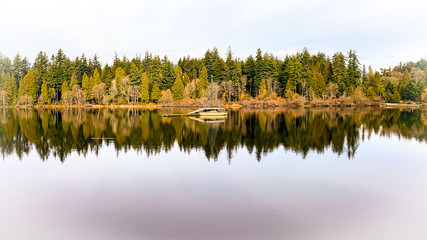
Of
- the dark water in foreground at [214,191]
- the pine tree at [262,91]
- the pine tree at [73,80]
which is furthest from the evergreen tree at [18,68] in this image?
the dark water in foreground at [214,191]

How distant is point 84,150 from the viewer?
62.2 feet

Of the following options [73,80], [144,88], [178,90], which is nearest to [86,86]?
[73,80]

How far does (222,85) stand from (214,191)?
233 ft

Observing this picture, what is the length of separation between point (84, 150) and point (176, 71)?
72779mm

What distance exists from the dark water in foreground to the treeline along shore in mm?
58164

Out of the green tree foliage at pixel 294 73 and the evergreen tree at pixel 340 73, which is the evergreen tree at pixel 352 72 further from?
the green tree foliage at pixel 294 73

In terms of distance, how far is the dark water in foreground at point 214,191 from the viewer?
816cm

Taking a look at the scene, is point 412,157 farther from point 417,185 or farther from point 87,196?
point 87,196

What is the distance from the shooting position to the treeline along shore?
78.6m

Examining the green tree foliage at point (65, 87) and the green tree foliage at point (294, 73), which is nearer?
the green tree foliage at point (294, 73)

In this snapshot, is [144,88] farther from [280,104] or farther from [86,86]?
[280,104]

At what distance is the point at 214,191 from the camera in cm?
1093

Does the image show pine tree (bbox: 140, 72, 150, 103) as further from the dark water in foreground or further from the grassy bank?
the dark water in foreground

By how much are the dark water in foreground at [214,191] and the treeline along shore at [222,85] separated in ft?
191
